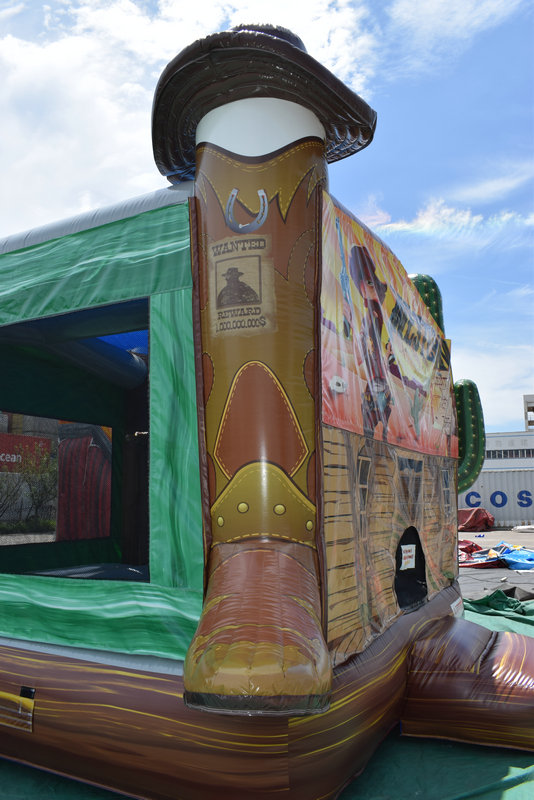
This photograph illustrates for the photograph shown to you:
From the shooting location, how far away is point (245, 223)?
70.6 inches

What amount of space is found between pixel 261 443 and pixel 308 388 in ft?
0.70

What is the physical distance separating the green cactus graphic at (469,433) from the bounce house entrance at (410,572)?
3.66 feet

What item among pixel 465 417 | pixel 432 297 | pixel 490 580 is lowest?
pixel 490 580

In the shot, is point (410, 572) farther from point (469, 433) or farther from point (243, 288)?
point (243, 288)

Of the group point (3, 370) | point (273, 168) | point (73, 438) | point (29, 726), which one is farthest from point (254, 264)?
point (73, 438)

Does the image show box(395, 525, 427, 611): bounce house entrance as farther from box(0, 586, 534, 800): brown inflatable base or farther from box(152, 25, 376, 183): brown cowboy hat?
box(152, 25, 376, 183): brown cowboy hat

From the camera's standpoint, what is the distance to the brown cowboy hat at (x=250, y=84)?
1.76 meters

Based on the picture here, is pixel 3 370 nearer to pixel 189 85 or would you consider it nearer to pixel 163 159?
pixel 163 159

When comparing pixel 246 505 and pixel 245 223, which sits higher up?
pixel 245 223

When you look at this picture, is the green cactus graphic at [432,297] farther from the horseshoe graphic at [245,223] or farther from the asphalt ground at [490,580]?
the asphalt ground at [490,580]

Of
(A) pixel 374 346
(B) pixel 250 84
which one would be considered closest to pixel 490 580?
(A) pixel 374 346

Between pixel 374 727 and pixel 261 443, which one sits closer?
pixel 261 443

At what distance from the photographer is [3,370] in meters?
3.93

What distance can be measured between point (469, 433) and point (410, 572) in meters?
1.35
